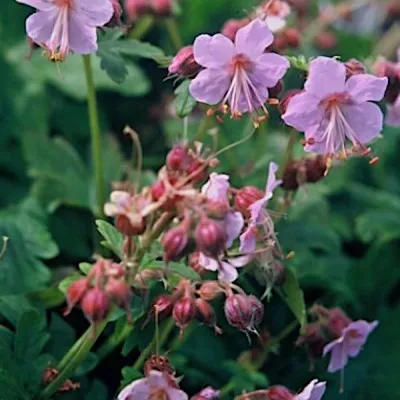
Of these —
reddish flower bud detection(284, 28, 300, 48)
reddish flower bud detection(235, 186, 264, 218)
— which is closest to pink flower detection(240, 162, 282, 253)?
reddish flower bud detection(235, 186, 264, 218)

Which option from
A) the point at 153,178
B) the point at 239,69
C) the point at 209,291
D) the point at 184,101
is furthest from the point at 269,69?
the point at 153,178

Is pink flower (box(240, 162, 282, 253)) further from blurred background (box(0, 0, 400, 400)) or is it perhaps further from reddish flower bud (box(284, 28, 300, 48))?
reddish flower bud (box(284, 28, 300, 48))

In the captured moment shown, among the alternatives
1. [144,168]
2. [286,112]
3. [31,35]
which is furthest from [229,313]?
[144,168]

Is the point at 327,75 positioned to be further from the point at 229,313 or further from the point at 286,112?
the point at 229,313

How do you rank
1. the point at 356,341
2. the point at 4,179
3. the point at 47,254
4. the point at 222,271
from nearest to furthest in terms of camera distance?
the point at 222,271 → the point at 356,341 → the point at 47,254 → the point at 4,179

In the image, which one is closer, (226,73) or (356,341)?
(226,73)

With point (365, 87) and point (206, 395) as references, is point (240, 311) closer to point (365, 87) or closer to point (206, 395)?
point (206, 395)
